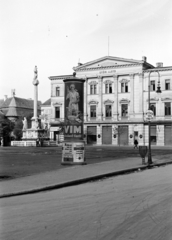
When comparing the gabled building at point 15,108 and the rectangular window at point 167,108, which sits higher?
the gabled building at point 15,108

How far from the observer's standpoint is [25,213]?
841 cm

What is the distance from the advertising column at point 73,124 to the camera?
70.1 feet

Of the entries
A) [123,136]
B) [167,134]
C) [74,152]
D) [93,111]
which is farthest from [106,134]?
[74,152]

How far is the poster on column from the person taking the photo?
21.6 m

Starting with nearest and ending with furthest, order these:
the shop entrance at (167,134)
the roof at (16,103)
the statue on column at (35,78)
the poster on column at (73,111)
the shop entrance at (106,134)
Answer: the poster on column at (73,111) → the statue on column at (35,78) → the shop entrance at (167,134) → the shop entrance at (106,134) → the roof at (16,103)

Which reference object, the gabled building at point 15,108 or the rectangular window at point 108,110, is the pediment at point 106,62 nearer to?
the rectangular window at point 108,110

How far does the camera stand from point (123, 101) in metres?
68.1

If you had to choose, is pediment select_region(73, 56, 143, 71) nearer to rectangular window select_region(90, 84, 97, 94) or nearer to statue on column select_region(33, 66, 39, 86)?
rectangular window select_region(90, 84, 97, 94)

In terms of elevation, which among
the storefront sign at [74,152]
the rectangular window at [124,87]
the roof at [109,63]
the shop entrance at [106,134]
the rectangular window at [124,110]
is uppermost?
the roof at [109,63]

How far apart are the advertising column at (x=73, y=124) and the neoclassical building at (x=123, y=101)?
141ft

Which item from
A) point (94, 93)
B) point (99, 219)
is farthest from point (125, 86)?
point (99, 219)

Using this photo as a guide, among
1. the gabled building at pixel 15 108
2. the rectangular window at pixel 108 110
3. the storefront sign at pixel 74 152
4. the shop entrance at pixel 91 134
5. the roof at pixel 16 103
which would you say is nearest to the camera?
the storefront sign at pixel 74 152

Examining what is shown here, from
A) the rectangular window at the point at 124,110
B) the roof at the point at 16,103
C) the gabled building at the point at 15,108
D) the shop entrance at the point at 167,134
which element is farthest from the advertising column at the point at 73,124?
the roof at the point at 16,103

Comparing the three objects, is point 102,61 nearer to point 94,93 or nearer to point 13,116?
point 94,93
